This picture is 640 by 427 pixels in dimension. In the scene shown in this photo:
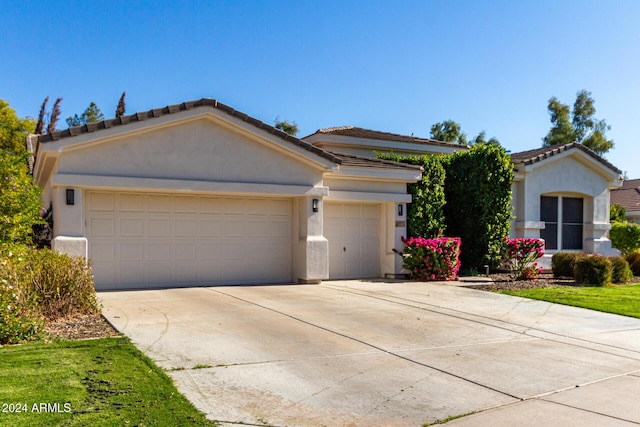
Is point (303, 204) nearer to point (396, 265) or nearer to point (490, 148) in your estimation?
point (396, 265)

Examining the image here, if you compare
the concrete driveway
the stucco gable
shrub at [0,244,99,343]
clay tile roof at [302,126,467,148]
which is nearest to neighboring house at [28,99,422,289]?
the concrete driveway

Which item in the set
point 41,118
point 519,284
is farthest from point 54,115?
point 519,284

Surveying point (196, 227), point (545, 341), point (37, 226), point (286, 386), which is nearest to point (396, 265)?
point (196, 227)

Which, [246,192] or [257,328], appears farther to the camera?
[246,192]

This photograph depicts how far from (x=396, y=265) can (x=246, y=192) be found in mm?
5134

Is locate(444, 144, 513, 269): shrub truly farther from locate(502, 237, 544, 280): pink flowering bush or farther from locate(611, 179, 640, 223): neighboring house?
locate(611, 179, 640, 223): neighboring house

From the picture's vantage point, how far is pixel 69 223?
39.5 feet

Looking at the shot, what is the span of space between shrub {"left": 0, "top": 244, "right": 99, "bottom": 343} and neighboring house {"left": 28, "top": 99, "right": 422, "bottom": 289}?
2778mm

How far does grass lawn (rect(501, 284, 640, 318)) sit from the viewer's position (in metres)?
11.0

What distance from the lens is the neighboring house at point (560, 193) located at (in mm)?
19984

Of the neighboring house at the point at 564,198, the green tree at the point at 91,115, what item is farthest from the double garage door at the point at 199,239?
the green tree at the point at 91,115

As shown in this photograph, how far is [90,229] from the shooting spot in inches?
501

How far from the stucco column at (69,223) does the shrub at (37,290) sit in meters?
1.81

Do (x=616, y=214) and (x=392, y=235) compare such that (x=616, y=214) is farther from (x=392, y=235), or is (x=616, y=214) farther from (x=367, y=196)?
(x=367, y=196)
